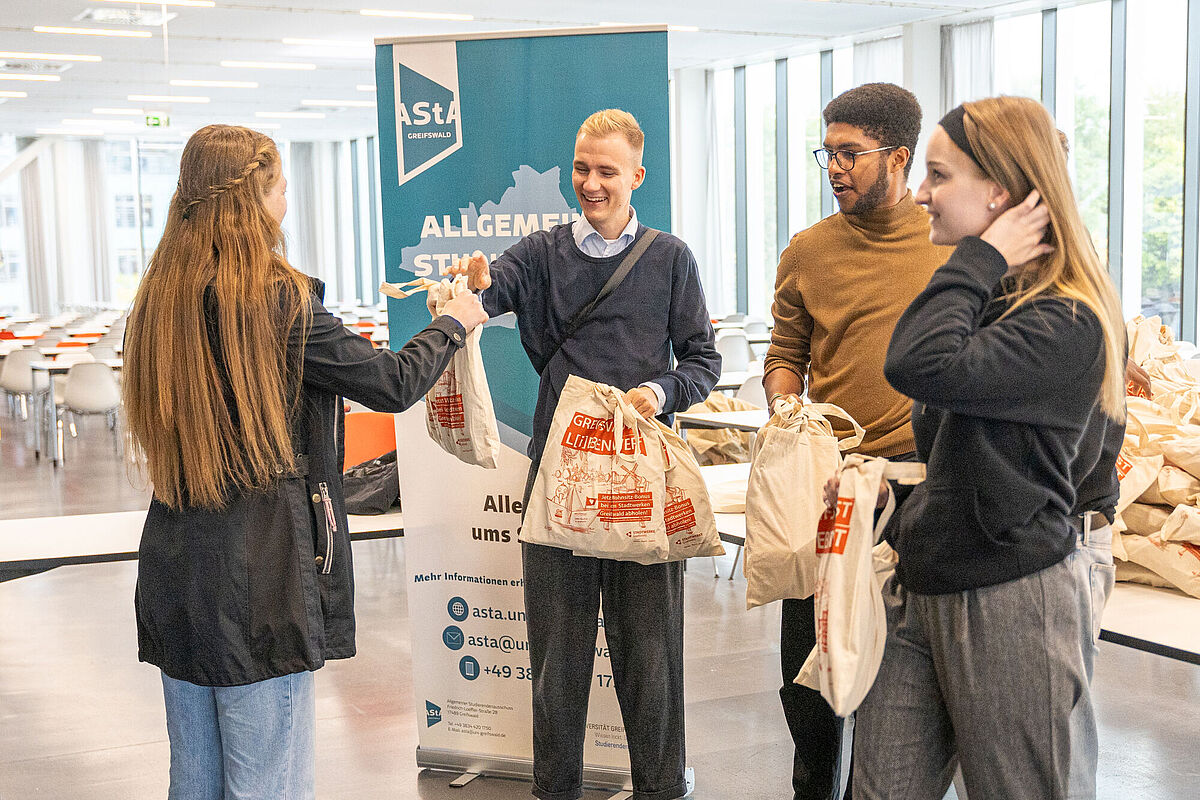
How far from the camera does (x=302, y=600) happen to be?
184cm

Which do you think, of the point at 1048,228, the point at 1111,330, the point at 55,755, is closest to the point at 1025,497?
the point at 1111,330

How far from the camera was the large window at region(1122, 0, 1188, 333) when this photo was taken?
927cm

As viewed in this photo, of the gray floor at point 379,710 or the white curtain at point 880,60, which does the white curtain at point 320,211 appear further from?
the gray floor at point 379,710

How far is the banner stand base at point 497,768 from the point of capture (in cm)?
310

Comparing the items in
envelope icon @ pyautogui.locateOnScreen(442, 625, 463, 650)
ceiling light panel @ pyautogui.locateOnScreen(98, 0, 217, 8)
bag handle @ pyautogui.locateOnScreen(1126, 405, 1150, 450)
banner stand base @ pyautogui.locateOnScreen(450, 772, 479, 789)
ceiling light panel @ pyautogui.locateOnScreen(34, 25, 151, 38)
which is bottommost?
banner stand base @ pyautogui.locateOnScreen(450, 772, 479, 789)

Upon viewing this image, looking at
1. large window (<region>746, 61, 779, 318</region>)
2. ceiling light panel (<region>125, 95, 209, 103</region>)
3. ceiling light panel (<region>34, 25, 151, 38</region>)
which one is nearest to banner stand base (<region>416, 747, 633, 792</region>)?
ceiling light panel (<region>34, 25, 151, 38</region>)

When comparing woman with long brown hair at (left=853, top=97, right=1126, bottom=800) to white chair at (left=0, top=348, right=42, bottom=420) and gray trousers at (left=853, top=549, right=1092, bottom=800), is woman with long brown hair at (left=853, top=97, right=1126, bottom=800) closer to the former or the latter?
gray trousers at (left=853, top=549, right=1092, bottom=800)

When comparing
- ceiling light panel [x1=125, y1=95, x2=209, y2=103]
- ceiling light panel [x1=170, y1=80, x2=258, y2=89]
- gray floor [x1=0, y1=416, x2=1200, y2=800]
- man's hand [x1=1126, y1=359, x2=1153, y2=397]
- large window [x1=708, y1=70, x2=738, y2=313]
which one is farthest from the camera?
ceiling light panel [x1=125, y1=95, x2=209, y2=103]

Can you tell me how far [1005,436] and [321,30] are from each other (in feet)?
35.9

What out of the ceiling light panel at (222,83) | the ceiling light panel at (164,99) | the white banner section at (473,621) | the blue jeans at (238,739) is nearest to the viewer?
the blue jeans at (238,739)

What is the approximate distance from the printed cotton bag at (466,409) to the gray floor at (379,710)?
3.68 feet

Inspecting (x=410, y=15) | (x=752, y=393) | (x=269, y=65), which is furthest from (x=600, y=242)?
(x=269, y=65)

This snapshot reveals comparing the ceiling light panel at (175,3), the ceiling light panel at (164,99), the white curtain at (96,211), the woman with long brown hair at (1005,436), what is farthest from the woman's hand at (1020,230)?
the white curtain at (96,211)

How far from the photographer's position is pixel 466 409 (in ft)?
8.01
